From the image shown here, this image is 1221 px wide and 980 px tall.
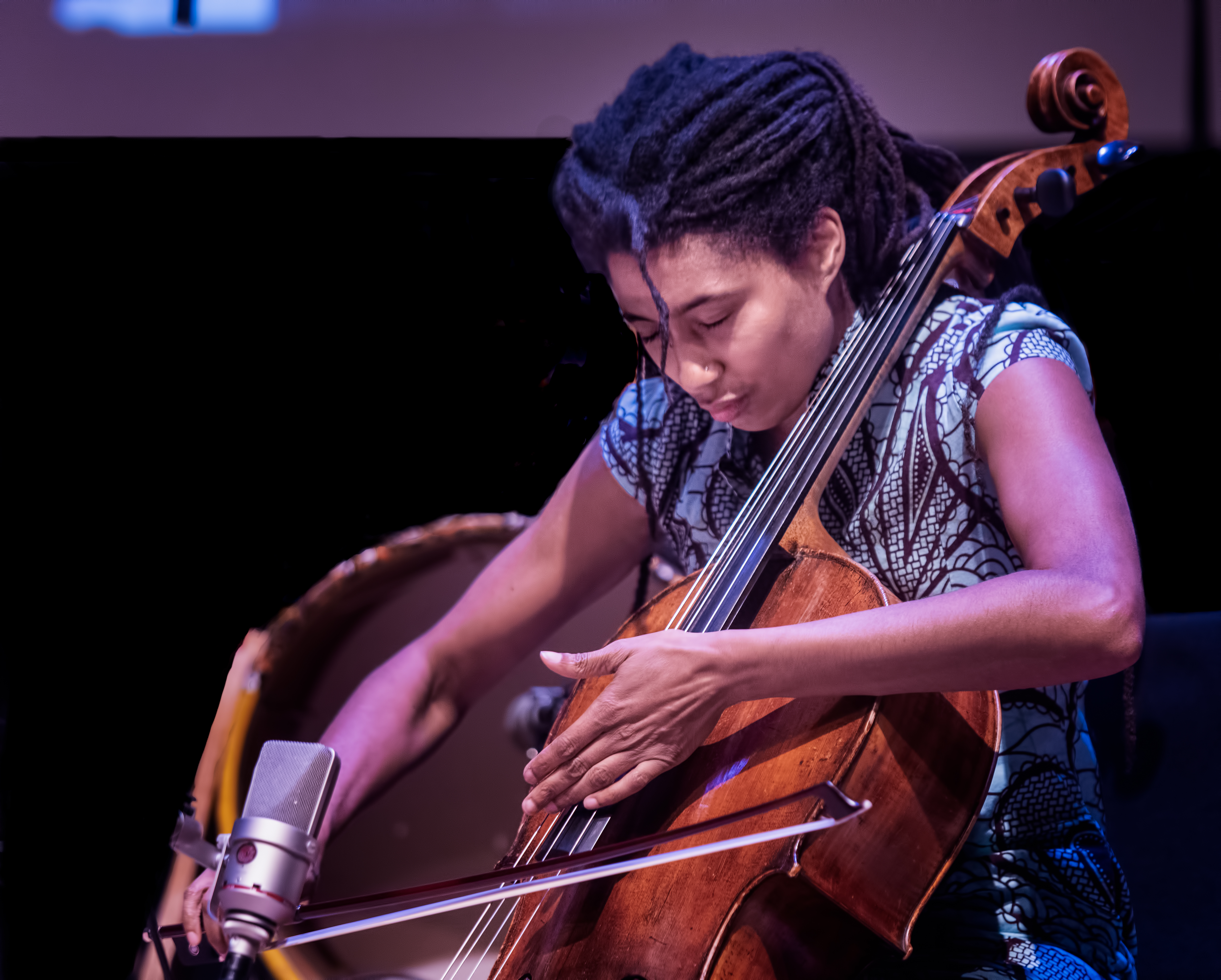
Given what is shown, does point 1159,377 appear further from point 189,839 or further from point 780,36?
point 189,839

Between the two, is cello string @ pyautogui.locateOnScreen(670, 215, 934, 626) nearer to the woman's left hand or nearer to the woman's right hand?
the woman's left hand

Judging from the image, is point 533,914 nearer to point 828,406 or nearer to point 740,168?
point 828,406

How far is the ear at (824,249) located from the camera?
41.3 inches

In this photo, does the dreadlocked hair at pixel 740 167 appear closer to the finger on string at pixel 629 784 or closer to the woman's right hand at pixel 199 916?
the finger on string at pixel 629 784

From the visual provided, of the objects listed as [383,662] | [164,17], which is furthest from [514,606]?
[164,17]

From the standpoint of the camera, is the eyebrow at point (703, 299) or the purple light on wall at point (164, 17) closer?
the eyebrow at point (703, 299)

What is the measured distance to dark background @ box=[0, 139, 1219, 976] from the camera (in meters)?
1.38

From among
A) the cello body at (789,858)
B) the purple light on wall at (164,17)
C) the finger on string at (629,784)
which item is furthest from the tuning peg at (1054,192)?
the purple light on wall at (164,17)

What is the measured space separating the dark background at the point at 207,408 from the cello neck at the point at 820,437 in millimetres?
323

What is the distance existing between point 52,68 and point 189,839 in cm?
117

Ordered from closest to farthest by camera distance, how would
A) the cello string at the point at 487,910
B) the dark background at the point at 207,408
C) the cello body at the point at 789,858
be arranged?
the cello body at the point at 789,858
the cello string at the point at 487,910
the dark background at the point at 207,408

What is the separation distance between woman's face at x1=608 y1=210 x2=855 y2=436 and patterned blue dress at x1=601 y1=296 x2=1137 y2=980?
0.04 meters

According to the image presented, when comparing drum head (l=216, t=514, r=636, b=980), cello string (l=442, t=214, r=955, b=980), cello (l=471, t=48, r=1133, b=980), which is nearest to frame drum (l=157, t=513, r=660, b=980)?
drum head (l=216, t=514, r=636, b=980)

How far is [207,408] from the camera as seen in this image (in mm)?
1487
